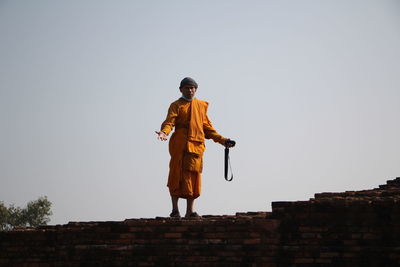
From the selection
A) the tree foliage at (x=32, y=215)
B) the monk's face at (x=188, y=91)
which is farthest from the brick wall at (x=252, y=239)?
the tree foliage at (x=32, y=215)

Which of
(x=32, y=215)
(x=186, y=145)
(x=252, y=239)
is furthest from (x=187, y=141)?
(x=32, y=215)

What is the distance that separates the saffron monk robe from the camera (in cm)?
815

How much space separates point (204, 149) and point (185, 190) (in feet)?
2.38

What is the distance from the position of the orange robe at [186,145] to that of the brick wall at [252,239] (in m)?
0.89

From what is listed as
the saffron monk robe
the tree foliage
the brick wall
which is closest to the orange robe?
the saffron monk robe

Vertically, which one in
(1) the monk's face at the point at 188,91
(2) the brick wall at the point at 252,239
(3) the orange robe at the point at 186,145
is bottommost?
(2) the brick wall at the point at 252,239

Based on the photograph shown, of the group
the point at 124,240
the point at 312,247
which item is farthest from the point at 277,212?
the point at 124,240

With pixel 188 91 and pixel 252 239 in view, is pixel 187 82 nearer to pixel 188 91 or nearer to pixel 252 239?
pixel 188 91

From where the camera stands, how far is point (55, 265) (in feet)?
24.3

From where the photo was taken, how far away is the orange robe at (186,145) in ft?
26.7

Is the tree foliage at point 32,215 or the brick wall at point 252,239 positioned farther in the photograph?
the tree foliage at point 32,215

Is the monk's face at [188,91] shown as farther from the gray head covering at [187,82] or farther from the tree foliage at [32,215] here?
the tree foliage at [32,215]

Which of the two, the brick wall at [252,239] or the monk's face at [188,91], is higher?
the monk's face at [188,91]

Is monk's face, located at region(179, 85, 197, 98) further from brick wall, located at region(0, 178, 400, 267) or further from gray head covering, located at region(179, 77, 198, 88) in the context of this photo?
brick wall, located at region(0, 178, 400, 267)
